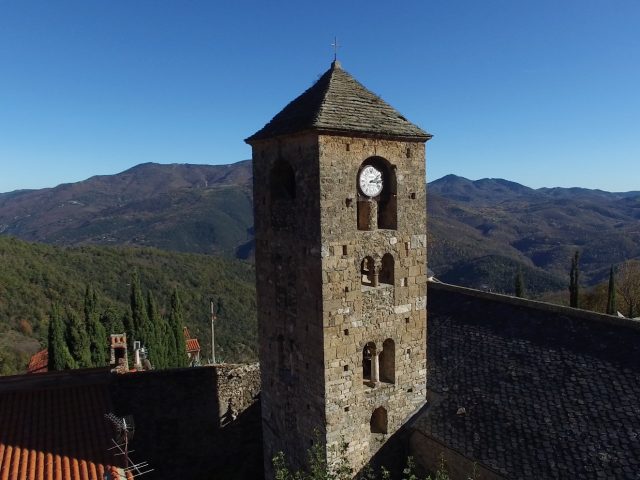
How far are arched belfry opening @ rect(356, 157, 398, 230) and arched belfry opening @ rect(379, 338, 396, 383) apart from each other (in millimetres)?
2937

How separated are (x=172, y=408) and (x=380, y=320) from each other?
9.53m

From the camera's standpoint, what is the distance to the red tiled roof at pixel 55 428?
10797mm

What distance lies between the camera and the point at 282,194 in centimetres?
1279

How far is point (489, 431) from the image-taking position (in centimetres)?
1155

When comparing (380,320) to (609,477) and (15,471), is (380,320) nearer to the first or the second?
(609,477)

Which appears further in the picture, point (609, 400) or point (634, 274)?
point (634, 274)

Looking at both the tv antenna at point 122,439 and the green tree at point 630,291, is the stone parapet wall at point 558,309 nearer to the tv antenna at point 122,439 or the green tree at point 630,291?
the tv antenna at point 122,439

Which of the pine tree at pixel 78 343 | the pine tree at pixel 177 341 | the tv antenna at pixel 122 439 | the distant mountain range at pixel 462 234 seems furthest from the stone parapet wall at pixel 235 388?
the distant mountain range at pixel 462 234

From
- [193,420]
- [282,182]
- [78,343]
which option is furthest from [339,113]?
[78,343]

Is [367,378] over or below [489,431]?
over

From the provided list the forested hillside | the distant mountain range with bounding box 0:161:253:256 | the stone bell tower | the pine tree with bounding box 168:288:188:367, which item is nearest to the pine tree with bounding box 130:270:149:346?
the pine tree with bounding box 168:288:188:367

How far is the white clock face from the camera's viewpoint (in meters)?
11.7

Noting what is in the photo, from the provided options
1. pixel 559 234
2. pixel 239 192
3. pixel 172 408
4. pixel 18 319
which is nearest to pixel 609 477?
pixel 172 408

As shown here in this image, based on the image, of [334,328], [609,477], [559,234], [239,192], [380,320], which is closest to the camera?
[609,477]
